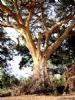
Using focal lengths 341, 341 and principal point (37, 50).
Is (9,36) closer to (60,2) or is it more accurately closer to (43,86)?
(60,2)

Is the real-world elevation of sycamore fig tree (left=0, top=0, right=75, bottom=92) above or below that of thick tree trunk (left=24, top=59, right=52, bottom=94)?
above

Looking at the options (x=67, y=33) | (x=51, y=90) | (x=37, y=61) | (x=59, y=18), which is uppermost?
(x=59, y=18)

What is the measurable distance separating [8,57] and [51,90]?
22.9ft

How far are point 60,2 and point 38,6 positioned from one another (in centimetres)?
104

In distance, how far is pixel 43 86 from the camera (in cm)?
1249

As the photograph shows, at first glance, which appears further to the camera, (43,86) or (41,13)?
(41,13)

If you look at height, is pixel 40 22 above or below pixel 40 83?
above

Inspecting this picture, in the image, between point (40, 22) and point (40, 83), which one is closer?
point (40, 83)

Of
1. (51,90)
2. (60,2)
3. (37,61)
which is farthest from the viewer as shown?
(60,2)

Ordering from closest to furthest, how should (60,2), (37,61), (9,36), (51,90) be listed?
(51,90) → (37,61) → (60,2) → (9,36)

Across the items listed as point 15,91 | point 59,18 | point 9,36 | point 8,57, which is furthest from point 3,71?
point 15,91

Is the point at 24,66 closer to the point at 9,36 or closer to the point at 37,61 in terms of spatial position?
the point at 9,36

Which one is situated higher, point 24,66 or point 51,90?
point 24,66

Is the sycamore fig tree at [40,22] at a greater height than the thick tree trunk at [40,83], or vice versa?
the sycamore fig tree at [40,22]
